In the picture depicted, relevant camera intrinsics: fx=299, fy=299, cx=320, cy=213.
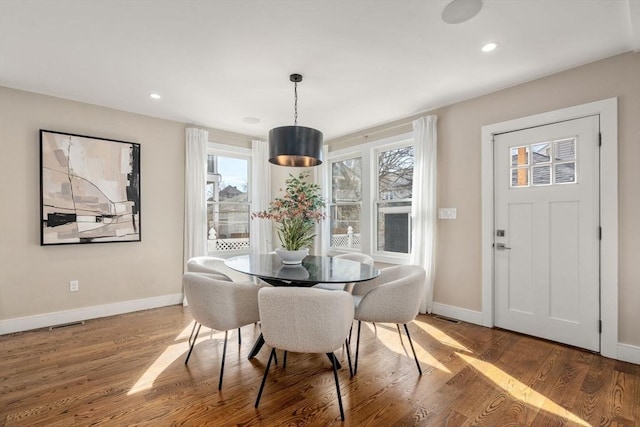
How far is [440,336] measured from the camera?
3035 millimetres

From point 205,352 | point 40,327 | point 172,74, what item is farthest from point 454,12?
point 40,327

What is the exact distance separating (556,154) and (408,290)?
2.09 m

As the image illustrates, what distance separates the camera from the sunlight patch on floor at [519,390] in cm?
183

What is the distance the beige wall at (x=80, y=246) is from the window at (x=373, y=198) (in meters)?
2.48

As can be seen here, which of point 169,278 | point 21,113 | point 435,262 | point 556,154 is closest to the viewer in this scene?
point 556,154

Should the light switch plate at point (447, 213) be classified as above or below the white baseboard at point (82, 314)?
above

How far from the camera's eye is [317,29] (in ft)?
7.20

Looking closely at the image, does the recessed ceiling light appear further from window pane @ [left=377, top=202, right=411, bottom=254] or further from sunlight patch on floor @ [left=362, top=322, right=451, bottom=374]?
sunlight patch on floor @ [left=362, top=322, right=451, bottom=374]

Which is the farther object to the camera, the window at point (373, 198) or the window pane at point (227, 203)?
the window pane at point (227, 203)

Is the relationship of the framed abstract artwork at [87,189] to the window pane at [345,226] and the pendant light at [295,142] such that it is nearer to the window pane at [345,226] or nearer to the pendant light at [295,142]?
the pendant light at [295,142]

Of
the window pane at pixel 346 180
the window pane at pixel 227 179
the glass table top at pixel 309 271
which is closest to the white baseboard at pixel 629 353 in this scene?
the glass table top at pixel 309 271

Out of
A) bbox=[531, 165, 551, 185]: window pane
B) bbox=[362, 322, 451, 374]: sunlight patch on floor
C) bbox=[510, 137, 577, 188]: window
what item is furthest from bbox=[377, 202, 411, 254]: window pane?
bbox=[531, 165, 551, 185]: window pane

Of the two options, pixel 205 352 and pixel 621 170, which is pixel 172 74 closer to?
pixel 205 352

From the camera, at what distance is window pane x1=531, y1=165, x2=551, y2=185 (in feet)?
9.62
